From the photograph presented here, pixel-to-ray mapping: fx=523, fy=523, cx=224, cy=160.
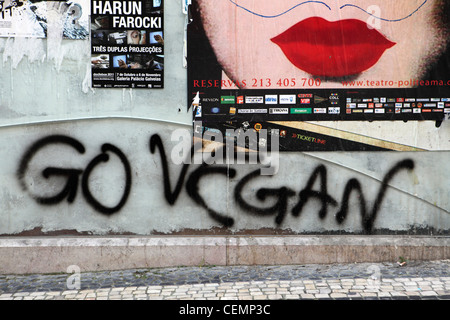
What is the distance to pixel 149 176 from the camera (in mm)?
6219

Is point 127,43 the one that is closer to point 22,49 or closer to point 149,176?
point 22,49

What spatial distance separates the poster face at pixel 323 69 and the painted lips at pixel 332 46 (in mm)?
12

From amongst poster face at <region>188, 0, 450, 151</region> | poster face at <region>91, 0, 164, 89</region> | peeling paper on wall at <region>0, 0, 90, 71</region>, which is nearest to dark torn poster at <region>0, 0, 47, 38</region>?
peeling paper on wall at <region>0, 0, 90, 71</region>

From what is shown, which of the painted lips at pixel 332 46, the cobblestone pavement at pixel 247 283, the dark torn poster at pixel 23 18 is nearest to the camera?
the cobblestone pavement at pixel 247 283

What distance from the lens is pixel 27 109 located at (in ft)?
20.0

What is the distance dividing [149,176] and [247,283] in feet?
5.64

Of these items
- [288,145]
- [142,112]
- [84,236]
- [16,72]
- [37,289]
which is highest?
[16,72]

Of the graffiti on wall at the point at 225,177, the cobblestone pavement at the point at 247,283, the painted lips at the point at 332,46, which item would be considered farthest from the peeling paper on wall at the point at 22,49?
the painted lips at the point at 332,46

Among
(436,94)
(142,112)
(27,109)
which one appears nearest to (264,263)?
(142,112)

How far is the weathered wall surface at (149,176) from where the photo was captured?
6094mm

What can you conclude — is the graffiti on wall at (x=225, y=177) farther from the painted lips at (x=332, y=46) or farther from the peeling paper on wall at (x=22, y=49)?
the painted lips at (x=332, y=46)

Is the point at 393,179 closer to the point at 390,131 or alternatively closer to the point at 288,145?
the point at 390,131

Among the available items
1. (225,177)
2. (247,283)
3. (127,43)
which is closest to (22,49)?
(127,43)

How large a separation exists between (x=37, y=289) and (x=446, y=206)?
4.79m
